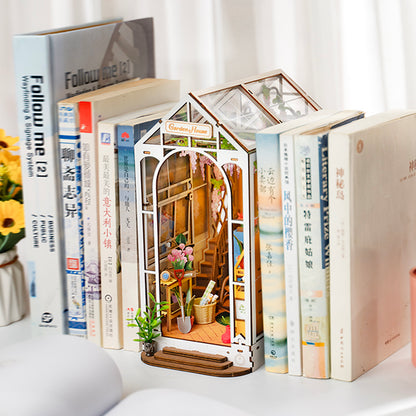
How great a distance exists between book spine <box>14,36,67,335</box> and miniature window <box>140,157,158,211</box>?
13 centimetres

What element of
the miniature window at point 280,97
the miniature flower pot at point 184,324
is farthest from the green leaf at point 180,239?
the miniature window at point 280,97

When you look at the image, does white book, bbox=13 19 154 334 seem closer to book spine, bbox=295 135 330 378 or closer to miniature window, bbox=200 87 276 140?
miniature window, bbox=200 87 276 140

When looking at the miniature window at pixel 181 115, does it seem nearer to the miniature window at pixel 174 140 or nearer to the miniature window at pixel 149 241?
the miniature window at pixel 174 140

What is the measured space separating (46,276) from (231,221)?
0.28m

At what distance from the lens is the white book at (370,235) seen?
824mm

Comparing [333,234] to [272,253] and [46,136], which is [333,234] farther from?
[46,136]

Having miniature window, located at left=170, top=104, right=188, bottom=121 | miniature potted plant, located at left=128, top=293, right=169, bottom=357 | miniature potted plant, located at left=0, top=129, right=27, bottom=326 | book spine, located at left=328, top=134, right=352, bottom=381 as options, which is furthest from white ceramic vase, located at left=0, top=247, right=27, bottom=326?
book spine, located at left=328, top=134, right=352, bottom=381

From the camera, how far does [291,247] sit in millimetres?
863

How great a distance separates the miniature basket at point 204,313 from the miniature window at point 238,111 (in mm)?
244

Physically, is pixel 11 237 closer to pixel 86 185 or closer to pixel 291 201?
pixel 86 185

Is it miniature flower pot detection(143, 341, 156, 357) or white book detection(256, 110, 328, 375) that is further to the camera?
miniature flower pot detection(143, 341, 156, 357)

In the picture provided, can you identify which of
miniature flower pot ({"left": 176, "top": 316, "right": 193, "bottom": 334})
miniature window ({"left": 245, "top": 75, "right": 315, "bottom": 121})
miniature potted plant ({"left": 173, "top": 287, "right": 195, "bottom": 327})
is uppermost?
miniature window ({"left": 245, "top": 75, "right": 315, "bottom": 121})

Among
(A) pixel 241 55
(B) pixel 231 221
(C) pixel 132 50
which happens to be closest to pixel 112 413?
(B) pixel 231 221

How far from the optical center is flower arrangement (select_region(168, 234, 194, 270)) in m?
0.98
